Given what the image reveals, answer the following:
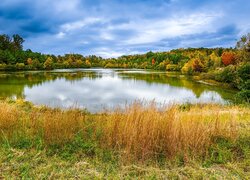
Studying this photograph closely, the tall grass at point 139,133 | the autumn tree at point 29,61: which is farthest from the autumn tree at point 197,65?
the tall grass at point 139,133

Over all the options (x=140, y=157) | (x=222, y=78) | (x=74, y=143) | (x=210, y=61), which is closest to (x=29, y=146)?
(x=74, y=143)

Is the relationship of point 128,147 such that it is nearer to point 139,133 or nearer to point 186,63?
point 139,133

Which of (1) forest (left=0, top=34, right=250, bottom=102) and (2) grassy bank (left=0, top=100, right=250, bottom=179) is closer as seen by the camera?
(2) grassy bank (left=0, top=100, right=250, bottom=179)

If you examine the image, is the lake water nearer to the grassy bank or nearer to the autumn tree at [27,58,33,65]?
the grassy bank

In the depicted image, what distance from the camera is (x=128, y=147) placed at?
4508 millimetres

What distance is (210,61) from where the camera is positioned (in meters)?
68.8

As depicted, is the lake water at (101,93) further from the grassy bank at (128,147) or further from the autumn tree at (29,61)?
the autumn tree at (29,61)

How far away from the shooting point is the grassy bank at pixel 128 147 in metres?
3.85

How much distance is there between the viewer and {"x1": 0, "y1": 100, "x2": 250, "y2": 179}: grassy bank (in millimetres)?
3852

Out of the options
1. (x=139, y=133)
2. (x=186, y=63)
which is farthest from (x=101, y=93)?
(x=186, y=63)

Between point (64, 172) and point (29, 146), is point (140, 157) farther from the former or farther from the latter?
point (29, 146)

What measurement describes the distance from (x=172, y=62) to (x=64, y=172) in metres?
113

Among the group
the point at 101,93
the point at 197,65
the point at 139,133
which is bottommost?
the point at 101,93

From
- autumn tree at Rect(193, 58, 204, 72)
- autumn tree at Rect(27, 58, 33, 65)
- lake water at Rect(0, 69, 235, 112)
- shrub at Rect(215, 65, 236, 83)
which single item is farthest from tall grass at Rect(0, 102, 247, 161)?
autumn tree at Rect(27, 58, 33, 65)
